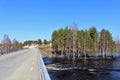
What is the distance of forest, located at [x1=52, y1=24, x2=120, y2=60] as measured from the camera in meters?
138

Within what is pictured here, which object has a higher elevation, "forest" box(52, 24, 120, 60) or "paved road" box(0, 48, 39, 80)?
"forest" box(52, 24, 120, 60)

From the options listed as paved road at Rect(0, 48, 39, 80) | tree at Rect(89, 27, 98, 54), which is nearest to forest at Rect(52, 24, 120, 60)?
tree at Rect(89, 27, 98, 54)

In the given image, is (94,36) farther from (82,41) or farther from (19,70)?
(19,70)

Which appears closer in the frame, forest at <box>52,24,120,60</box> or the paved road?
the paved road

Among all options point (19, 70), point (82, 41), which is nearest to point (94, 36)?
point (82, 41)

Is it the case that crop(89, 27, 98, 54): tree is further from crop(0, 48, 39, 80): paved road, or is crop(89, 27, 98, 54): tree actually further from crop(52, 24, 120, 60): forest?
crop(0, 48, 39, 80): paved road

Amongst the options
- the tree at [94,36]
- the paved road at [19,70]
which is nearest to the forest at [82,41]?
the tree at [94,36]

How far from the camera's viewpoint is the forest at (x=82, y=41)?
138 m

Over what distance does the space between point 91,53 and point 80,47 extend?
12.7 m

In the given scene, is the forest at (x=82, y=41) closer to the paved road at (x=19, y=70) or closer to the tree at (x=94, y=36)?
the tree at (x=94, y=36)

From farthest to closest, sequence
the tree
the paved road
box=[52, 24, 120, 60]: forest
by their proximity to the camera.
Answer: the tree < box=[52, 24, 120, 60]: forest < the paved road

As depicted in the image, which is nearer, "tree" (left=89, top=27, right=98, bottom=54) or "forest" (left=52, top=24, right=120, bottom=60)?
"forest" (left=52, top=24, right=120, bottom=60)

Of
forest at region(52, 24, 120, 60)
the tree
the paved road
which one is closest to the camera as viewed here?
the paved road

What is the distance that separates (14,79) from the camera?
2031cm
